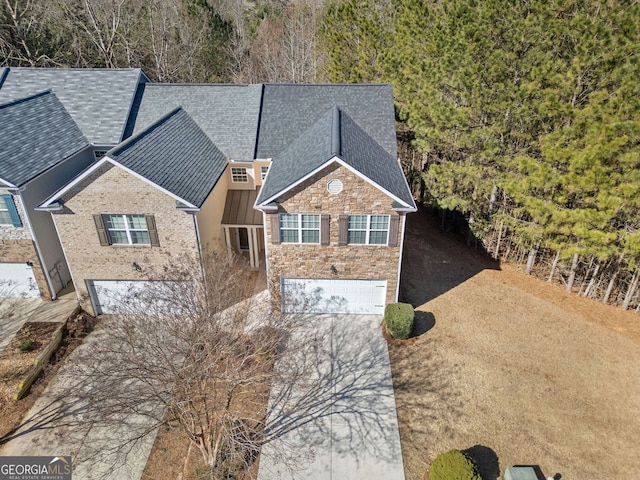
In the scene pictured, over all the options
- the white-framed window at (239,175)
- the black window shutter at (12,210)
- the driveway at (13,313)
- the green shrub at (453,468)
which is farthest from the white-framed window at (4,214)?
the green shrub at (453,468)

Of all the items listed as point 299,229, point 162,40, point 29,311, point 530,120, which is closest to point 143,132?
point 299,229

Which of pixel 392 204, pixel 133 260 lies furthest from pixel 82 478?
pixel 392 204

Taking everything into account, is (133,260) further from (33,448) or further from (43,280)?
(33,448)

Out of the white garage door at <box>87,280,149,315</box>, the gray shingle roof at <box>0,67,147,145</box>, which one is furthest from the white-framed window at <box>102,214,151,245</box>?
the gray shingle roof at <box>0,67,147,145</box>

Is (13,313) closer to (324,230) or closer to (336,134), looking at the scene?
(324,230)

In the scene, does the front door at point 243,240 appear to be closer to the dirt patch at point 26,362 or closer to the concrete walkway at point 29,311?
the dirt patch at point 26,362
